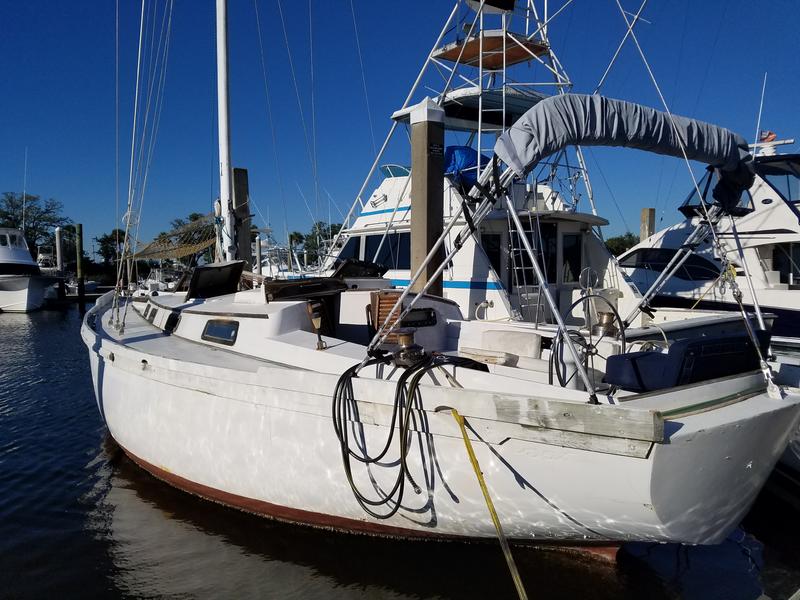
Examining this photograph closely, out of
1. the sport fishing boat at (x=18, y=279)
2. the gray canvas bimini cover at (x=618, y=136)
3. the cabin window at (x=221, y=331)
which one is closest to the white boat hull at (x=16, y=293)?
the sport fishing boat at (x=18, y=279)

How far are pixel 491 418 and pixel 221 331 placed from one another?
11.1ft

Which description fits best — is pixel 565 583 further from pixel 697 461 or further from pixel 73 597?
pixel 73 597

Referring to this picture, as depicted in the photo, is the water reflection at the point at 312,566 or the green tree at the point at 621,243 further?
the green tree at the point at 621,243

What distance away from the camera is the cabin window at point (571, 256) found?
1027cm

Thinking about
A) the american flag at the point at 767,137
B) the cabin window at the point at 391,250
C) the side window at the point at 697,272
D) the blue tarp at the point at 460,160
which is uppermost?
the american flag at the point at 767,137

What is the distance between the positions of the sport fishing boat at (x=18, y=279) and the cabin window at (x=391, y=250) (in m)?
24.3

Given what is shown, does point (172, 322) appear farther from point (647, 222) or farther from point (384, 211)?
point (647, 222)

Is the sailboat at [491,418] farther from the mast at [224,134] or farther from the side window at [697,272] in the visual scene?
the side window at [697,272]

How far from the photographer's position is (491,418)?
3623 millimetres

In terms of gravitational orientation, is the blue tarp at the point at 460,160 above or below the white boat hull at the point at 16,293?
above

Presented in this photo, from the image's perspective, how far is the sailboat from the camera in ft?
11.3

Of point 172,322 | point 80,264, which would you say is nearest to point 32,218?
point 80,264

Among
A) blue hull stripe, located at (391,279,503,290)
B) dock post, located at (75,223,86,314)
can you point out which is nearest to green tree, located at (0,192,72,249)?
dock post, located at (75,223,86,314)

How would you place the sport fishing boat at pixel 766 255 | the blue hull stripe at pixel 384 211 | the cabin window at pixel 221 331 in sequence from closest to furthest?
the cabin window at pixel 221 331, the blue hull stripe at pixel 384 211, the sport fishing boat at pixel 766 255
